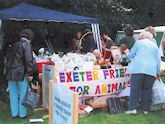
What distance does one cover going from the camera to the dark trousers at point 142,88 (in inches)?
163

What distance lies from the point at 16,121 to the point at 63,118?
2066mm

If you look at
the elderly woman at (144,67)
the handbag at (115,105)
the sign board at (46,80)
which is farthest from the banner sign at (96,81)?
the elderly woman at (144,67)

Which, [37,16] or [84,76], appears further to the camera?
[37,16]

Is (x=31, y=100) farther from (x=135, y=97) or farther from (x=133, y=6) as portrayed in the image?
(x=133, y=6)

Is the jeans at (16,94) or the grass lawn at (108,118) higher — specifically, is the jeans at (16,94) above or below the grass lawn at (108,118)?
above

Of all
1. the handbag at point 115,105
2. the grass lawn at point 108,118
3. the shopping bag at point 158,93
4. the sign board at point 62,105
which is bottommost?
the grass lawn at point 108,118

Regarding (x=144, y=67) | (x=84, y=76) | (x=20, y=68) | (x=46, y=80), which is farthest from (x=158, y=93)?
(x=20, y=68)

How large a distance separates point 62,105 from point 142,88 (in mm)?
2482

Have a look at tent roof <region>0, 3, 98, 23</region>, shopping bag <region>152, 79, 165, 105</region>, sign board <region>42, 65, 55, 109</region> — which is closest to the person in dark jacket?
sign board <region>42, 65, 55, 109</region>

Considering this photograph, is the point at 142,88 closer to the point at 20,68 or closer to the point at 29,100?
the point at 29,100

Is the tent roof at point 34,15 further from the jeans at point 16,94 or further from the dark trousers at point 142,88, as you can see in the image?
the dark trousers at point 142,88

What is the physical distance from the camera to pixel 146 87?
422 cm

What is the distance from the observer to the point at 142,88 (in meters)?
4.33

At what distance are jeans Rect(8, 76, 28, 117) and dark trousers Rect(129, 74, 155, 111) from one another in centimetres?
198
